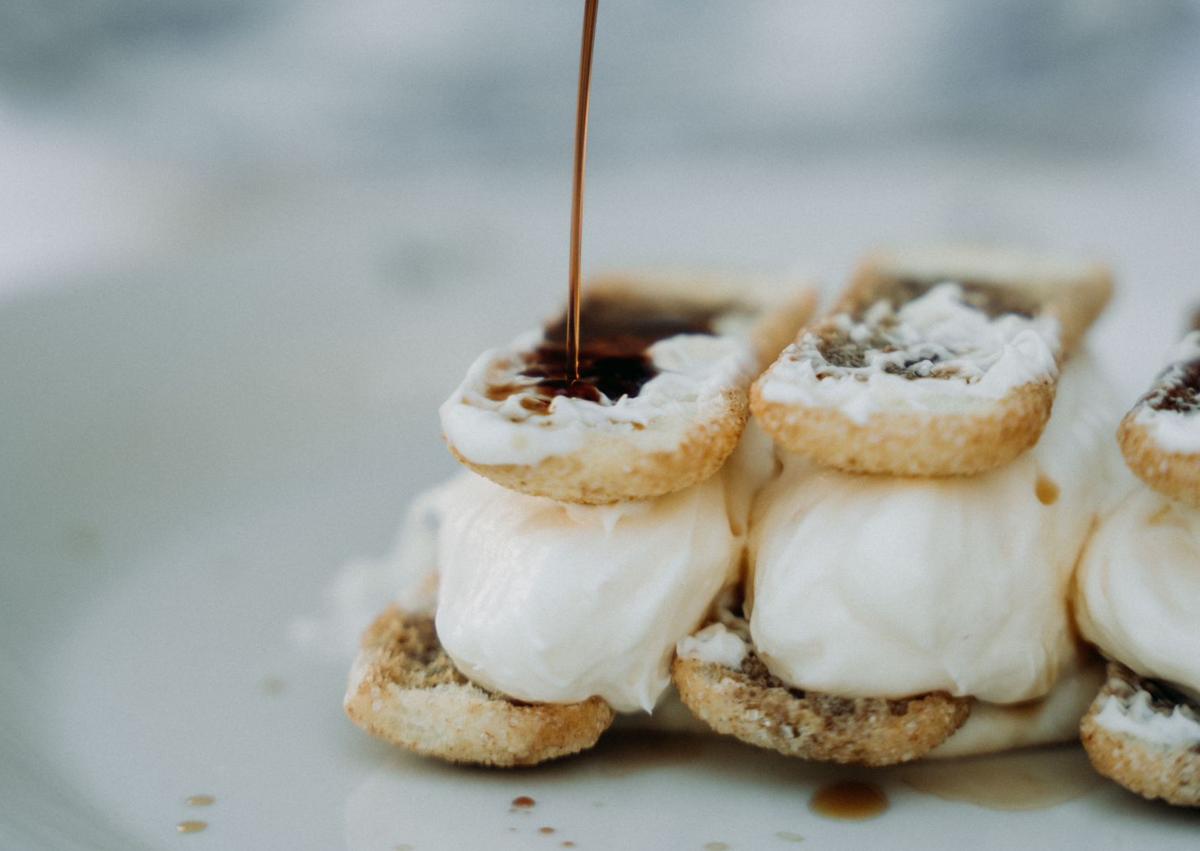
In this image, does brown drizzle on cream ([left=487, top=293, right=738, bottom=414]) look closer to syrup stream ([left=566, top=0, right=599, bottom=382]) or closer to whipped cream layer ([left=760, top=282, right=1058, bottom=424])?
syrup stream ([left=566, top=0, right=599, bottom=382])

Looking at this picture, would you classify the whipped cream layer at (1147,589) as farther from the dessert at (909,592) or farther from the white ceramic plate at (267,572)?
the white ceramic plate at (267,572)

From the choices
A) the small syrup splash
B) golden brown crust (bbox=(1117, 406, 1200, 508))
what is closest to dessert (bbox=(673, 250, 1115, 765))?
the small syrup splash

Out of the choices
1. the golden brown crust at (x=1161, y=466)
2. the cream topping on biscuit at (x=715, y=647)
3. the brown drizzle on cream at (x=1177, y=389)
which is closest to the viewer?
the golden brown crust at (x=1161, y=466)

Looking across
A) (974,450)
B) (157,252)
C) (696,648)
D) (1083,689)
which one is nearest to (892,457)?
(974,450)

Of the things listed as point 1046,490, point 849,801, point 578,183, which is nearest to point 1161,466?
point 1046,490

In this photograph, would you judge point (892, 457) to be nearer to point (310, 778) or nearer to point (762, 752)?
point (762, 752)

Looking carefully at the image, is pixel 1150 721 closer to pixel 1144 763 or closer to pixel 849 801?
pixel 1144 763

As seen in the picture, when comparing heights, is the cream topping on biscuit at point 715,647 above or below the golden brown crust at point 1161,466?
below

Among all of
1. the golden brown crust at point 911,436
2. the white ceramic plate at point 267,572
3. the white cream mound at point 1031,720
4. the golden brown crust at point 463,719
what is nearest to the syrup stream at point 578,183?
Answer: the golden brown crust at point 911,436
